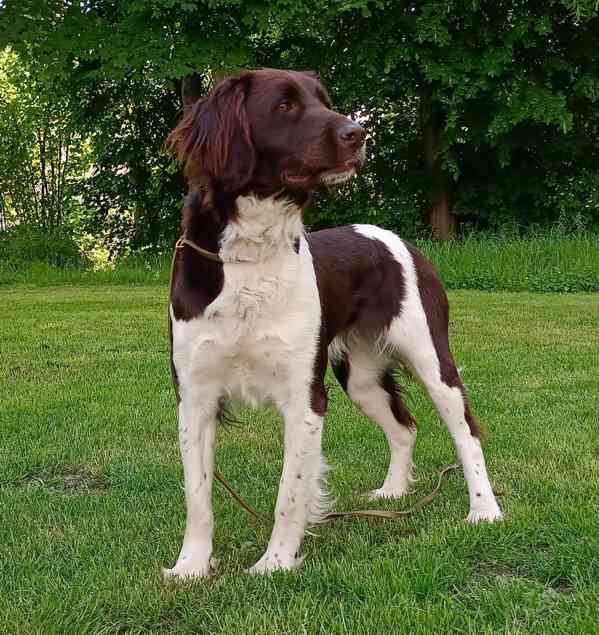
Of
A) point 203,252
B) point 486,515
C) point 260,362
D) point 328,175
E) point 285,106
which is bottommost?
point 486,515

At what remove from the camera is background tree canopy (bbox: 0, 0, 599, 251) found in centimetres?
1313

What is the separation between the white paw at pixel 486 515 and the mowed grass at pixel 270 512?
8cm

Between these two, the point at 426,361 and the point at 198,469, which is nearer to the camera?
the point at 198,469

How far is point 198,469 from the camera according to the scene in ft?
9.16

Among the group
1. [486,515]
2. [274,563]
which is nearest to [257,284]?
[274,563]

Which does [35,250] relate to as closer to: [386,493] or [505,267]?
[505,267]

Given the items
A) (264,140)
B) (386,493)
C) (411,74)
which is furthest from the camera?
(411,74)

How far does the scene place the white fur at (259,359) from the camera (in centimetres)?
260

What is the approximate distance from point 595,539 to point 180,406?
1.46 meters

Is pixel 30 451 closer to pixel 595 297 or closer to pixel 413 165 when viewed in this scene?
pixel 595 297

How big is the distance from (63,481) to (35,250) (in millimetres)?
11966

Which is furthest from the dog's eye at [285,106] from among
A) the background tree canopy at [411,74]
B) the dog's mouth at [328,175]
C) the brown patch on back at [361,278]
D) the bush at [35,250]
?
the bush at [35,250]

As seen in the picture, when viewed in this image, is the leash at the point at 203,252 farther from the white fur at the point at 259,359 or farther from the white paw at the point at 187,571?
the white paw at the point at 187,571

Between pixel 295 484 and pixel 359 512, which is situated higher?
pixel 295 484
